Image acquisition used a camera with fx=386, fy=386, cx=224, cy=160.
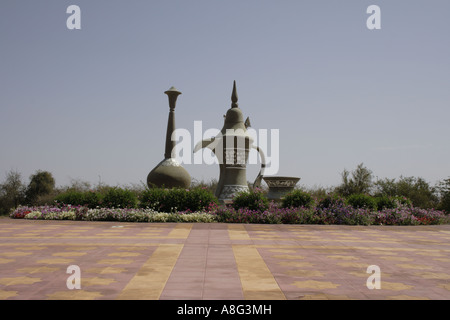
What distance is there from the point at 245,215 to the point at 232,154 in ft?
22.6

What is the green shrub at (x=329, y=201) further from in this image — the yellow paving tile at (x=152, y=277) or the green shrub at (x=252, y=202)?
the yellow paving tile at (x=152, y=277)

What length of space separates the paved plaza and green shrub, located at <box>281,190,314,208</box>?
442 centimetres

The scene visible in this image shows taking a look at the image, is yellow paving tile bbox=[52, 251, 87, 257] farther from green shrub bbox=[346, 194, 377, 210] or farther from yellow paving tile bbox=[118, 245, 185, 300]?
green shrub bbox=[346, 194, 377, 210]

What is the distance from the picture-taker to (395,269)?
6402mm

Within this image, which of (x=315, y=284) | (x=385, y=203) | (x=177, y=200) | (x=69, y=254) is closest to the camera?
(x=315, y=284)

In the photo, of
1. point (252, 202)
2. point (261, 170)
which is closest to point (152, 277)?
point (252, 202)

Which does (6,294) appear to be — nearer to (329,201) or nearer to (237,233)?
(237,233)

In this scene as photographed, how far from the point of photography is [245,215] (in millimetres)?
14555

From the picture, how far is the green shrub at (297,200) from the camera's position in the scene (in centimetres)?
1586

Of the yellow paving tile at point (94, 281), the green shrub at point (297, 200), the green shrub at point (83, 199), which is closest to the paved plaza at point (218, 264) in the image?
the yellow paving tile at point (94, 281)

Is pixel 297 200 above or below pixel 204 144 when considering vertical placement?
below

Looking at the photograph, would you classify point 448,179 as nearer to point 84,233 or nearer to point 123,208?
point 123,208
